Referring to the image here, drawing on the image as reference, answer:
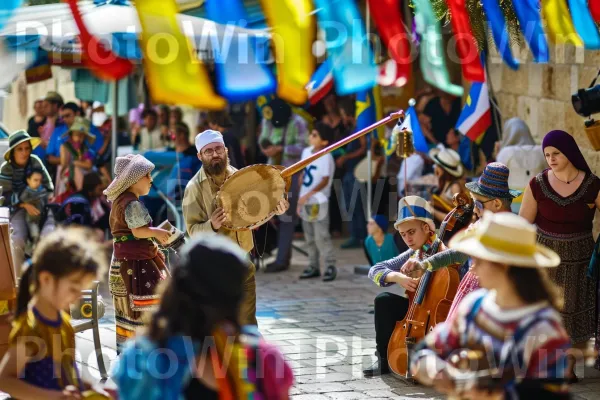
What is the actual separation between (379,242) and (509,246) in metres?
6.11

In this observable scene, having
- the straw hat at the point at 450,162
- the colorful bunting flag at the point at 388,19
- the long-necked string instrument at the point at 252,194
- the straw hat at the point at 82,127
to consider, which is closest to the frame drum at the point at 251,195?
the long-necked string instrument at the point at 252,194

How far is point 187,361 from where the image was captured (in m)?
3.24

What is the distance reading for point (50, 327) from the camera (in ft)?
12.2

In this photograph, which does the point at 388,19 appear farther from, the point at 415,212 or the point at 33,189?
the point at 33,189

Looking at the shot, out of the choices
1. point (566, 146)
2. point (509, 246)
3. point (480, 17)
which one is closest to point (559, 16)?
point (480, 17)

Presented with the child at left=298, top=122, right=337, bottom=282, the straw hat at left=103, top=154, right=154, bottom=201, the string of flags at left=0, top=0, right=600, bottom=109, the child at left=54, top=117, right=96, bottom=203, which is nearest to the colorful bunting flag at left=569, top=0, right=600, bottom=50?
the string of flags at left=0, top=0, right=600, bottom=109

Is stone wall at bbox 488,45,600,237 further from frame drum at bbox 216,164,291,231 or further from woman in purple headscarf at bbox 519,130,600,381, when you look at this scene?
frame drum at bbox 216,164,291,231

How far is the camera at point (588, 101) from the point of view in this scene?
7195mm

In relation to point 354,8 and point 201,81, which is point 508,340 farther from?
point 354,8

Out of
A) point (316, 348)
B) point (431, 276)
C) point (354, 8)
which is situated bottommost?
point (316, 348)

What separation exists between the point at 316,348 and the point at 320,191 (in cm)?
361

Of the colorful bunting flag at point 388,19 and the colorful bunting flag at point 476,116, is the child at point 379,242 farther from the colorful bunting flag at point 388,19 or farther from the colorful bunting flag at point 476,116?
the colorful bunting flag at point 388,19

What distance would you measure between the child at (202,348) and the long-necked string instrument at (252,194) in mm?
3099

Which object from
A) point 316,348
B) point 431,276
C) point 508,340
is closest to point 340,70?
point 316,348
